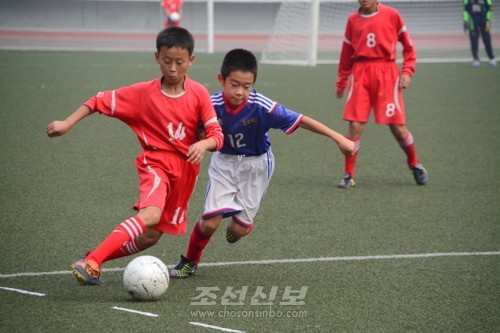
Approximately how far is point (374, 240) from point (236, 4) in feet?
80.7

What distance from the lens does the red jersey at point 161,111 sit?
504cm

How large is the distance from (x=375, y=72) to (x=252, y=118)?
331 cm

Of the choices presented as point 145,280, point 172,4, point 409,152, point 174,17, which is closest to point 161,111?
point 145,280

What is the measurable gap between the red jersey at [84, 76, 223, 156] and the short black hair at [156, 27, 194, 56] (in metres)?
0.22

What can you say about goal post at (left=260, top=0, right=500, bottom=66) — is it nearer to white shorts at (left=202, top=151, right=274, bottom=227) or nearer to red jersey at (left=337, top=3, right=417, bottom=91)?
red jersey at (left=337, top=3, right=417, bottom=91)

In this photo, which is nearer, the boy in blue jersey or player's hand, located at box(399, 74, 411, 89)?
the boy in blue jersey

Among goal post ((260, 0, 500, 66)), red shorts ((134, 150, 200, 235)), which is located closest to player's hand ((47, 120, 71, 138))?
red shorts ((134, 150, 200, 235))

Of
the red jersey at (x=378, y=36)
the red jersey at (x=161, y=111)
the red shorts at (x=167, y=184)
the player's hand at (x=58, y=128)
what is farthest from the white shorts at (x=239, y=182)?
the red jersey at (x=378, y=36)

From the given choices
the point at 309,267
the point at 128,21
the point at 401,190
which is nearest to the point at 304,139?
the point at 401,190

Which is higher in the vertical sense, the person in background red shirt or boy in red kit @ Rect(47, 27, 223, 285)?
boy in red kit @ Rect(47, 27, 223, 285)

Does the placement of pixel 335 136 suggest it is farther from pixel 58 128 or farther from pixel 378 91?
pixel 378 91

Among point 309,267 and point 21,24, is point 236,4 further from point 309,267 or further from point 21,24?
point 309,267

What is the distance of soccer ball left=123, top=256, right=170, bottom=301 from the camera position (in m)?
4.66

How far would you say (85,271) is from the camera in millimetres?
4637
